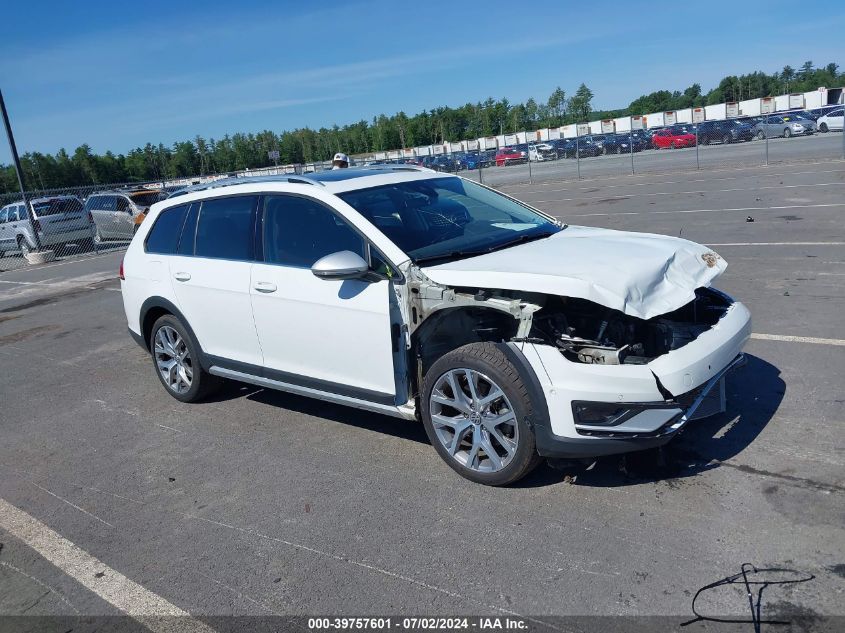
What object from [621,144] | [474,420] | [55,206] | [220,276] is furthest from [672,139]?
[474,420]

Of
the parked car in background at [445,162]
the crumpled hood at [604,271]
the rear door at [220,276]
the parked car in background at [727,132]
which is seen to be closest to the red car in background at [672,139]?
the parked car in background at [727,132]

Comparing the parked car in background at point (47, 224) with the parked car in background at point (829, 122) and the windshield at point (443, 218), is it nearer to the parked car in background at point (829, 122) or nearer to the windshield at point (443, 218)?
the windshield at point (443, 218)

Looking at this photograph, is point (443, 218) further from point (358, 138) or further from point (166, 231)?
point (358, 138)

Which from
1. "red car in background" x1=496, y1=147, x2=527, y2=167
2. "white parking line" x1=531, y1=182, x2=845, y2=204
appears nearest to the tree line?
"red car in background" x1=496, y1=147, x2=527, y2=167

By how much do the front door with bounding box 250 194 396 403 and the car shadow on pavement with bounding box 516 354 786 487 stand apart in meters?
1.20

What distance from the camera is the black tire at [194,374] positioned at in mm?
5773

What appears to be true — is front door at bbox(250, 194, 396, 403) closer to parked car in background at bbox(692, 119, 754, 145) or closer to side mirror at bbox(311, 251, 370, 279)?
side mirror at bbox(311, 251, 370, 279)

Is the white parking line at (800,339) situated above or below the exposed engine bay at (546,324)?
below

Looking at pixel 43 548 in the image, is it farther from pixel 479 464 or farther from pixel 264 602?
pixel 479 464

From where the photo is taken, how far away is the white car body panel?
4.38 meters

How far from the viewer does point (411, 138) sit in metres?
93.7

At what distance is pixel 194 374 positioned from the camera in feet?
19.3

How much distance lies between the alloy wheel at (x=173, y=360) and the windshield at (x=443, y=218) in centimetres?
220

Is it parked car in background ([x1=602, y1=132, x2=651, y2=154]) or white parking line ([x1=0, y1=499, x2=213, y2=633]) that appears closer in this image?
white parking line ([x1=0, y1=499, x2=213, y2=633])
